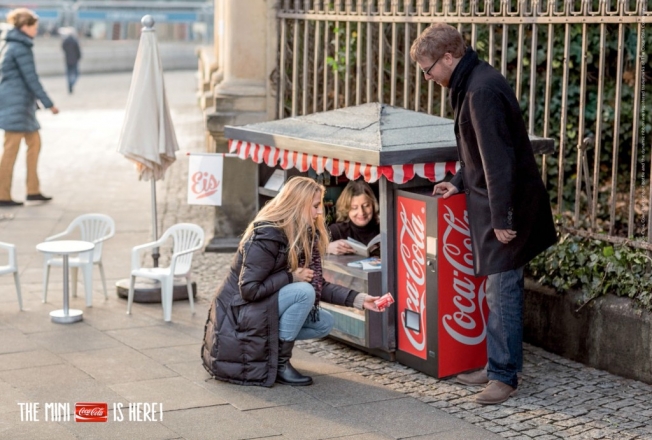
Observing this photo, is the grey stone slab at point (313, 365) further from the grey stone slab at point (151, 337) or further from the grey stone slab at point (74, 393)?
the grey stone slab at point (74, 393)

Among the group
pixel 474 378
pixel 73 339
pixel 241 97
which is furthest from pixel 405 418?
pixel 241 97

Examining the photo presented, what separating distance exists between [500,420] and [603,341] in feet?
4.01

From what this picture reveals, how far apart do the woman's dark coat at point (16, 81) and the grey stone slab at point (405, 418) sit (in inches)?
285

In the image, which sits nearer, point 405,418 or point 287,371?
point 405,418

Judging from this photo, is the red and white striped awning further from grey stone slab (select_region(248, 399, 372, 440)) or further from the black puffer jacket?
grey stone slab (select_region(248, 399, 372, 440))

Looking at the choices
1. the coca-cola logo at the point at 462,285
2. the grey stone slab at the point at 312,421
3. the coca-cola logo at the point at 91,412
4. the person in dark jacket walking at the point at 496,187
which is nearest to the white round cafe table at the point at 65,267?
the coca-cola logo at the point at 91,412

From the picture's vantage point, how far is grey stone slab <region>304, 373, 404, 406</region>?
6.12 metres

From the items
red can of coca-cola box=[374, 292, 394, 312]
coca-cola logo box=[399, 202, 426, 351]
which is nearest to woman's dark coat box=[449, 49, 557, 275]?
coca-cola logo box=[399, 202, 426, 351]

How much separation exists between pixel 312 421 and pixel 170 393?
35.6 inches

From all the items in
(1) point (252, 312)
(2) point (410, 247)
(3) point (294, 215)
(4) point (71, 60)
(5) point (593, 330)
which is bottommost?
(5) point (593, 330)

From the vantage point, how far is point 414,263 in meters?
6.59

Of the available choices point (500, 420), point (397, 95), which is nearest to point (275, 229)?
point (500, 420)

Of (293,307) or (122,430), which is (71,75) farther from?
(122,430)

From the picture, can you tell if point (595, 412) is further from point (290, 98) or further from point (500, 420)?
point (290, 98)
